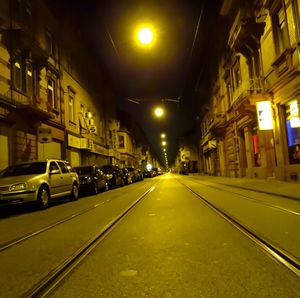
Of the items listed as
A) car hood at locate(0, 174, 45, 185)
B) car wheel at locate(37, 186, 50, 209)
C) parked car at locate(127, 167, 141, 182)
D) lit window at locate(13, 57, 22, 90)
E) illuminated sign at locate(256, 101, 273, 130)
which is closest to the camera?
car hood at locate(0, 174, 45, 185)

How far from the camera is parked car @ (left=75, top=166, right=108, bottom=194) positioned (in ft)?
65.7

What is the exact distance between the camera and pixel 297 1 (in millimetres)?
16797

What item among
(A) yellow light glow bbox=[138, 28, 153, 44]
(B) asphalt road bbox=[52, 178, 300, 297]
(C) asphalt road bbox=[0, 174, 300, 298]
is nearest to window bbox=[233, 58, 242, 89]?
(A) yellow light glow bbox=[138, 28, 153, 44]

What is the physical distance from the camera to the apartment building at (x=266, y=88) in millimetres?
18156

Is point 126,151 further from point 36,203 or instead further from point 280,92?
point 36,203

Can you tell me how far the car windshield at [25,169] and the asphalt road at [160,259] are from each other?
5416 mm

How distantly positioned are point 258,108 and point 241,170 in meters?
9.31

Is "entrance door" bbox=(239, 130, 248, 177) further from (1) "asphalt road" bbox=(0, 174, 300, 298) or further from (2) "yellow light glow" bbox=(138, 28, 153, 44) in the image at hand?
(1) "asphalt road" bbox=(0, 174, 300, 298)

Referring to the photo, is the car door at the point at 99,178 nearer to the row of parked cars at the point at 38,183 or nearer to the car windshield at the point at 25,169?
the row of parked cars at the point at 38,183

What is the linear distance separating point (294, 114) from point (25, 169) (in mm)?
12301

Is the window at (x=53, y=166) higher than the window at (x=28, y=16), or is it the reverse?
the window at (x=28, y=16)

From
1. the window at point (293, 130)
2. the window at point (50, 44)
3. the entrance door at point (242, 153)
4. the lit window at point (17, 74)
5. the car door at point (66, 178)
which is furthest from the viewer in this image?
the entrance door at point (242, 153)

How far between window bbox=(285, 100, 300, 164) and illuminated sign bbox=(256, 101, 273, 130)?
141 cm

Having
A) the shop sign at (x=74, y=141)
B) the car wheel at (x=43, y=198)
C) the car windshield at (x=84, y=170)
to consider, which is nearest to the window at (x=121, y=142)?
the shop sign at (x=74, y=141)
